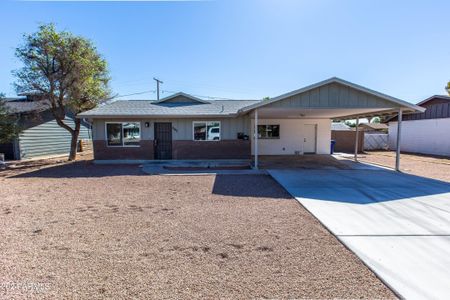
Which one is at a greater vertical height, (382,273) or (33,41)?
(33,41)

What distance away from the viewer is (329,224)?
4559 millimetres

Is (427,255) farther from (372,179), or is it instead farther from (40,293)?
(372,179)

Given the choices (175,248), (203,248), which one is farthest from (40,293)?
(203,248)

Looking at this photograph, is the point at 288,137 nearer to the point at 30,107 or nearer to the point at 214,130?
the point at 214,130

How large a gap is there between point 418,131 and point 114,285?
2426cm

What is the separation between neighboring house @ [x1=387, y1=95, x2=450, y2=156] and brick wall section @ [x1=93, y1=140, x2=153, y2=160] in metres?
19.9

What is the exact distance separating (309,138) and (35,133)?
17.8m

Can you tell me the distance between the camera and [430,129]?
748 inches

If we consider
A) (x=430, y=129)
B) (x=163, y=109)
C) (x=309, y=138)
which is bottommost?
(x=309, y=138)

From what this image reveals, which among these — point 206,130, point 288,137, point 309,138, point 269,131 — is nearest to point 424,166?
point 309,138

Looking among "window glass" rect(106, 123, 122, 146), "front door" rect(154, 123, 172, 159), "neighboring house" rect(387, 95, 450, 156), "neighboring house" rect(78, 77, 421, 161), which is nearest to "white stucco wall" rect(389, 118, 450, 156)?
"neighboring house" rect(387, 95, 450, 156)

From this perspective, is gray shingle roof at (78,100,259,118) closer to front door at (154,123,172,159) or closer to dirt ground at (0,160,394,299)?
front door at (154,123,172,159)

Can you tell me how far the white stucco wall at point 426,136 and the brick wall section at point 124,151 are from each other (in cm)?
1992

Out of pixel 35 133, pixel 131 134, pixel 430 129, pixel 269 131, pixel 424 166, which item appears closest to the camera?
pixel 424 166
